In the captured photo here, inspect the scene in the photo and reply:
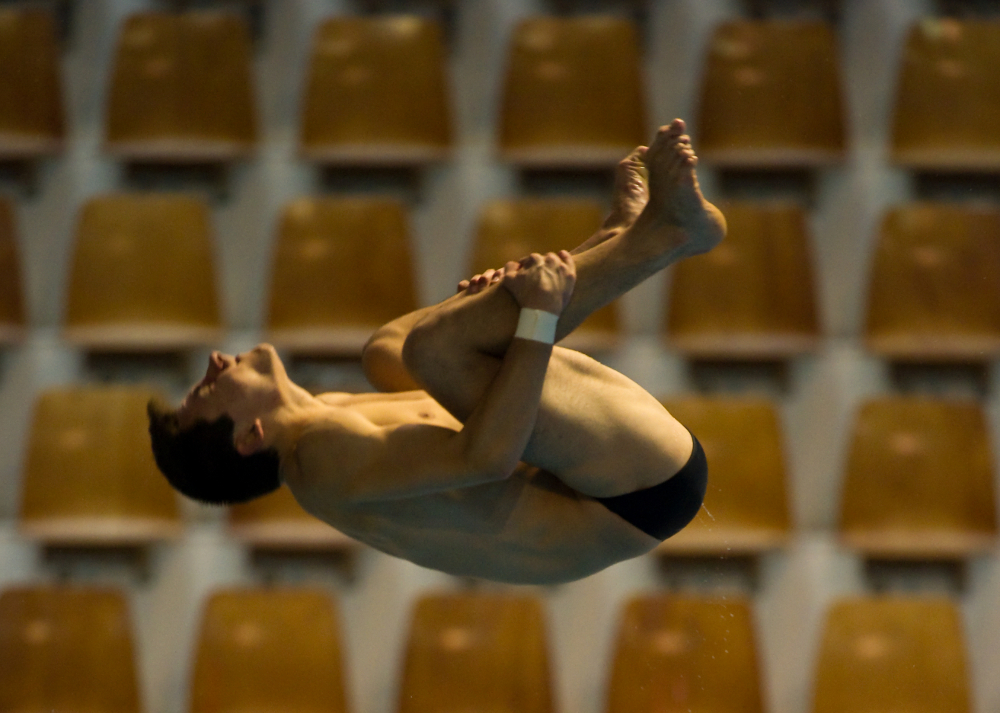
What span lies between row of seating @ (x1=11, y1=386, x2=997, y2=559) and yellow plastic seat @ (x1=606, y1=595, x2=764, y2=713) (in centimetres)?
13

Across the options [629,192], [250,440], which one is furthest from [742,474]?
[250,440]

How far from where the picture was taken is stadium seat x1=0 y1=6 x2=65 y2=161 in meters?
1.86

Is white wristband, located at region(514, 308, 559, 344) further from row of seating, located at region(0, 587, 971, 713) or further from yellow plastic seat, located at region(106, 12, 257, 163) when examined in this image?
yellow plastic seat, located at region(106, 12, 257, 163)

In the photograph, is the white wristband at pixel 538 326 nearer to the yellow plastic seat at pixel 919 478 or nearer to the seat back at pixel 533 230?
→ the seat back at pixel 533 230

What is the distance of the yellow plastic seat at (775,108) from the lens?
1.78 meters

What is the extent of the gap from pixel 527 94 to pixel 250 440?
38.0 inches

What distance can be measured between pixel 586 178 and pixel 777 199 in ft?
0.97

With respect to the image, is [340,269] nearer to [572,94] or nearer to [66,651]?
[572,94]

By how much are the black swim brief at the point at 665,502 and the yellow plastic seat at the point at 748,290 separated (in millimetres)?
691

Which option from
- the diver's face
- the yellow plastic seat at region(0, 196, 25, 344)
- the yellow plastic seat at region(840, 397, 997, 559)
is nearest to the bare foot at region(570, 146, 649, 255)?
the diver's face

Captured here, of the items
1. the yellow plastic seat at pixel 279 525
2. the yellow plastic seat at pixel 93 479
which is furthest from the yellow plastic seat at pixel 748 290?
the yellow plastic seat at pixel 93 479

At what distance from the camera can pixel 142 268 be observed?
1.79m

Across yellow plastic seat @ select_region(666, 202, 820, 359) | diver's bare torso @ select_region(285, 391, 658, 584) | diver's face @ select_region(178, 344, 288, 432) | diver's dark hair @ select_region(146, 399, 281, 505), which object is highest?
yellow plastic seat @ select_region(666, 202, 820, 359)

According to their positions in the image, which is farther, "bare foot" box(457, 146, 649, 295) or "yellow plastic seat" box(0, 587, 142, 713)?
"yellow plastic seat" box(0, 587, 142, 713)
